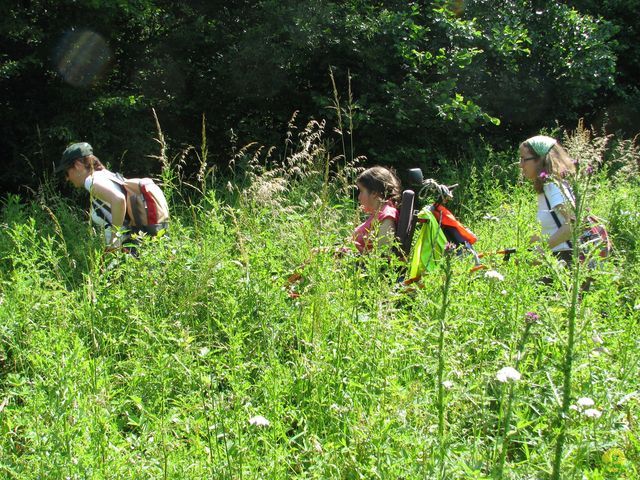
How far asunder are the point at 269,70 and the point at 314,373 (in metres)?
6.90

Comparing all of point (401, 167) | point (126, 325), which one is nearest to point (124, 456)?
point (126, 325)

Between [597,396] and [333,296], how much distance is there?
1399 mm

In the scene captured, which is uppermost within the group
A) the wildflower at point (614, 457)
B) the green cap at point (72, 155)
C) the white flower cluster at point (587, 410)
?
the white flower cluster at point (587, 410)

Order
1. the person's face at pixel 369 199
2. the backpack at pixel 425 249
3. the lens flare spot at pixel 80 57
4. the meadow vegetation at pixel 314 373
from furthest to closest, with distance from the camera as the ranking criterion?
Result: the lens flare spot at pixel 80 57 < the person's face at pixel 369 199 < the backpack at pixel 425 249 < the meadow vegetation at pixel 314 373

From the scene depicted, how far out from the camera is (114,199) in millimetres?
4617

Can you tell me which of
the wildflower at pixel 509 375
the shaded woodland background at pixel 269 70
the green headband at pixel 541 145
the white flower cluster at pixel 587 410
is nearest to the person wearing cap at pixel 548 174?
the green headband at pixel 541 145

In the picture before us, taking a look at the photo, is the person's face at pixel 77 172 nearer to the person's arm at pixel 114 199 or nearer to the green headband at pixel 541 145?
the person's arm at pixel 114 199

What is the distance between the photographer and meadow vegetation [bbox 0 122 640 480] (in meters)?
2.15

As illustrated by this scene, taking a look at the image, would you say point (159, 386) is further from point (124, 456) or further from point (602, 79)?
point (602, 79)

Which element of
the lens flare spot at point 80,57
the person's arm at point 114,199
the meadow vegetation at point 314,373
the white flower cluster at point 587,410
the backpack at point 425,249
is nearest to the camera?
the white flower cluster at point 587,410

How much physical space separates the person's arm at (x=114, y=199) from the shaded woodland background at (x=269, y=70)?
11.8ft

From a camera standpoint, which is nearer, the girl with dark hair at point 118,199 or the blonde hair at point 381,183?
the blonde hair at point 381,183

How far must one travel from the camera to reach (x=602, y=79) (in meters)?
10.8

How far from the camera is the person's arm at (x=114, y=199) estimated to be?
4.62m
